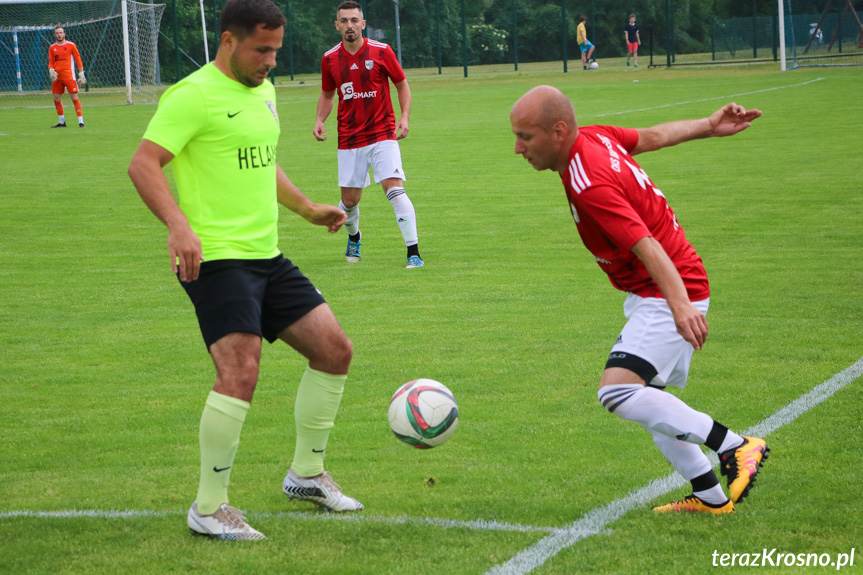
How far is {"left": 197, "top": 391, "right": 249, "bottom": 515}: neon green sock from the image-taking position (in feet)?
13.7

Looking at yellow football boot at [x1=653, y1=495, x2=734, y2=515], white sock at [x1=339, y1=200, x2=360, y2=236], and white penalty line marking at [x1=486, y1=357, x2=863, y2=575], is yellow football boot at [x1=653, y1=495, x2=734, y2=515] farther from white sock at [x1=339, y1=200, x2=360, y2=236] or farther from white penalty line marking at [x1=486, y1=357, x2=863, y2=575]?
white sock at [x1=339, y1=200, x2=360, y2=236]

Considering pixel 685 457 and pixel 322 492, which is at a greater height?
pixel 685 457

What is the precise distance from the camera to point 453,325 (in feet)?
26.9

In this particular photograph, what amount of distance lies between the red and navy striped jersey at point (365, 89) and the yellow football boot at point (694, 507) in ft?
22.5

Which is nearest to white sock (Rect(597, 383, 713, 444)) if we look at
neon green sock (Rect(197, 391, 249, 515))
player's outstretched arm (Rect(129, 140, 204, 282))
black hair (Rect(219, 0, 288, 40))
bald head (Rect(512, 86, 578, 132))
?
bald head (Rect(512, 86, 578, 132))

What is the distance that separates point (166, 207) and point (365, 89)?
681 centimetres

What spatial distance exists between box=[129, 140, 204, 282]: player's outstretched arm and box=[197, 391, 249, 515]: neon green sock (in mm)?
543

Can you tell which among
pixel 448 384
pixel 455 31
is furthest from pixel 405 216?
pixel 455 31

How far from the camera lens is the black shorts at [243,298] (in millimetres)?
4176

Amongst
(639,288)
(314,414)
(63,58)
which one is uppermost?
(63,58)

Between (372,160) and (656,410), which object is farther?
(372,160)

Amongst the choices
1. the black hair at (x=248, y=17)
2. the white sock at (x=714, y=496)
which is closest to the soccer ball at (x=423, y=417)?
the white sock at (x=714, y=496)

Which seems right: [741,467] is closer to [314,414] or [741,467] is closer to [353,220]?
[314,414]

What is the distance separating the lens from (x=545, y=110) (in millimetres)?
4234
